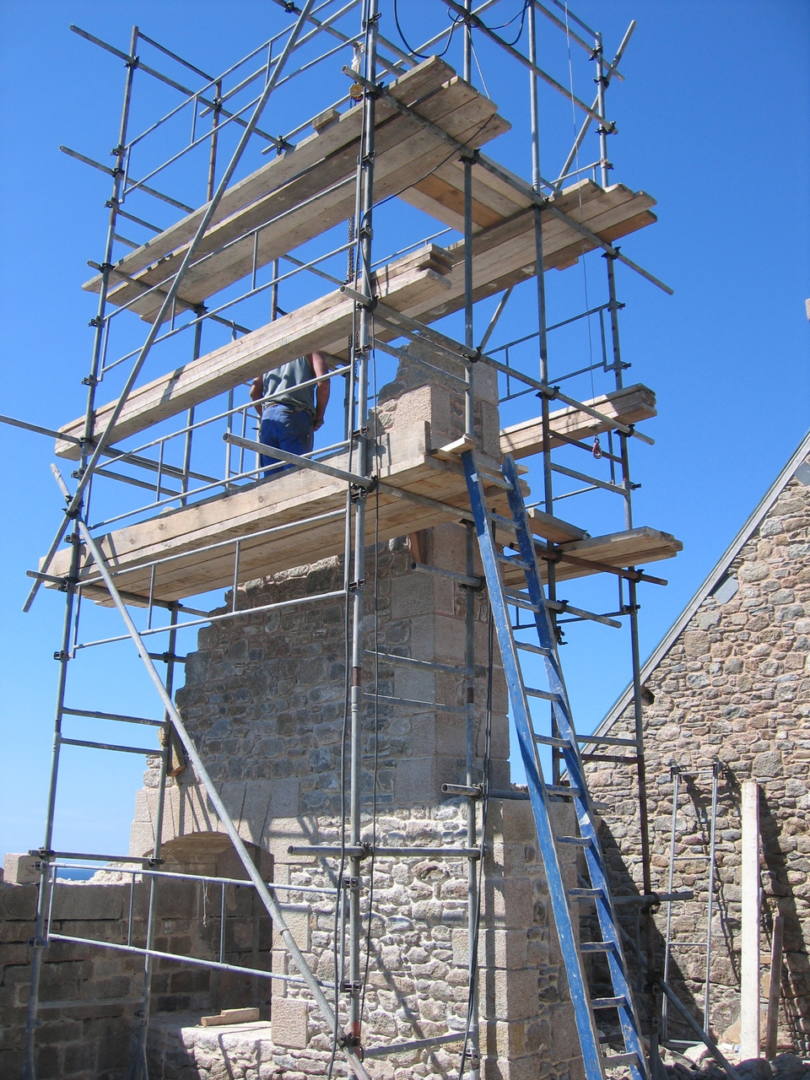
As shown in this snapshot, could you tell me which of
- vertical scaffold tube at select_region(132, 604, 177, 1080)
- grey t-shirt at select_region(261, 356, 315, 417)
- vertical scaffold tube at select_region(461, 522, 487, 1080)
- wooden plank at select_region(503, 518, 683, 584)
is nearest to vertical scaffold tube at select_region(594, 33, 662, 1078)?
wooden plank at select_region(503, 518, 683, 584)

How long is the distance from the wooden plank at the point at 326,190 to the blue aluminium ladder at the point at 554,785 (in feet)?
7.14

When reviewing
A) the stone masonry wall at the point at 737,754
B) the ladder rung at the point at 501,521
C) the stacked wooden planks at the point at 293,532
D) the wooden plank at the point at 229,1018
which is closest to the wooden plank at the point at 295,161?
the stacked wooden planks at the point at 293,532

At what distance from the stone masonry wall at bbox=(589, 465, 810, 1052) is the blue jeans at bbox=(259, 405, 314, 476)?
577 cm

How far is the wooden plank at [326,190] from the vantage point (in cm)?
672

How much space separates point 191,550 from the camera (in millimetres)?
7418

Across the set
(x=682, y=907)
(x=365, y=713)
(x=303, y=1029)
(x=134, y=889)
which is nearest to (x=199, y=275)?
(x=365, y=713)

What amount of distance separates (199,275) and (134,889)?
4.93m

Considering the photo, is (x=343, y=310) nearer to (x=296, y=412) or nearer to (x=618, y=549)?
(x=296, y=412)

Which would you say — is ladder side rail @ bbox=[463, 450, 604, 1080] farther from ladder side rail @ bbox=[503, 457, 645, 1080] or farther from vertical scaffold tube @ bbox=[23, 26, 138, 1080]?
vertical scaffold tube @ bbox=[23, 26, 138, 1080]

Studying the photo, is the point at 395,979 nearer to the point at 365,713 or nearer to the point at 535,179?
the point at 365,713

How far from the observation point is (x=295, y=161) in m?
7.21

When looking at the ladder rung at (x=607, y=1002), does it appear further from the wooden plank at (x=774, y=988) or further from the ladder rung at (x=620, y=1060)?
the wooden plank at (x=774, y=988)

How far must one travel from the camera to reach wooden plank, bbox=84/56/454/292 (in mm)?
6512

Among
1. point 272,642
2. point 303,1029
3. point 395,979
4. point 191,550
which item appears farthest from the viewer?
point 272,642
